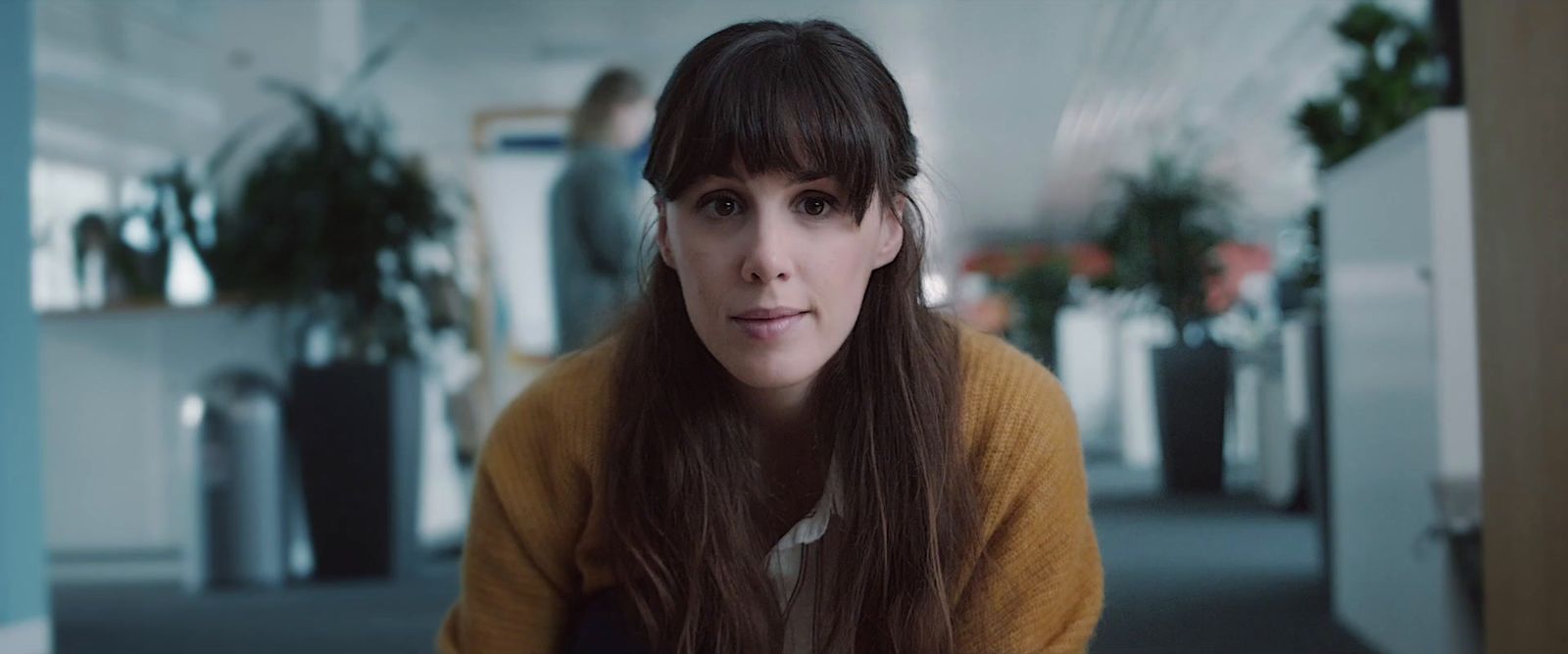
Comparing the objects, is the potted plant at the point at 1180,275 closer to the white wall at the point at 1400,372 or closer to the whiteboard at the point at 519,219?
the white wall at the point at 1400,372

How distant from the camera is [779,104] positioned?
0.99 metres

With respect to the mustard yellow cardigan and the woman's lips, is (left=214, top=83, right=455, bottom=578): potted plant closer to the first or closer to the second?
the mustard yellow cardigan

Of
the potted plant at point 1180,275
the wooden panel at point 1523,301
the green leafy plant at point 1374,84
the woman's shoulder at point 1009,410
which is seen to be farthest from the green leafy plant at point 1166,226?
the woman's shoulder at point 1009,410

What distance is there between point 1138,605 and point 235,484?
3300 millimetres

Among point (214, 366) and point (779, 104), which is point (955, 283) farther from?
point (214, 366)

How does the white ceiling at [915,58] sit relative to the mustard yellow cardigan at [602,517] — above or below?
above

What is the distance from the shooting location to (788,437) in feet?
4.06

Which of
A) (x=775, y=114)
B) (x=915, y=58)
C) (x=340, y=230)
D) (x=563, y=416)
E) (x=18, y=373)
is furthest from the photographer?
(x=915, y=58)

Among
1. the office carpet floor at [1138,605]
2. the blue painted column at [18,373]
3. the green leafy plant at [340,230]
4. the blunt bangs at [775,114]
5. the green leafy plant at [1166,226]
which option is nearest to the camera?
the blunt bangs at [775,114]

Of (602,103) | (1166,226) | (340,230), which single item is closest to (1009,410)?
(602,103)

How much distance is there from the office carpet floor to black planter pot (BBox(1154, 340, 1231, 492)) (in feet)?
0.23

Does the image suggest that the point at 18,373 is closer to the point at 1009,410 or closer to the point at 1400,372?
the point at 1009,410

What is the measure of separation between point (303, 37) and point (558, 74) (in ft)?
11.4

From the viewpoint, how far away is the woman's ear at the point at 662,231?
1099 mm
